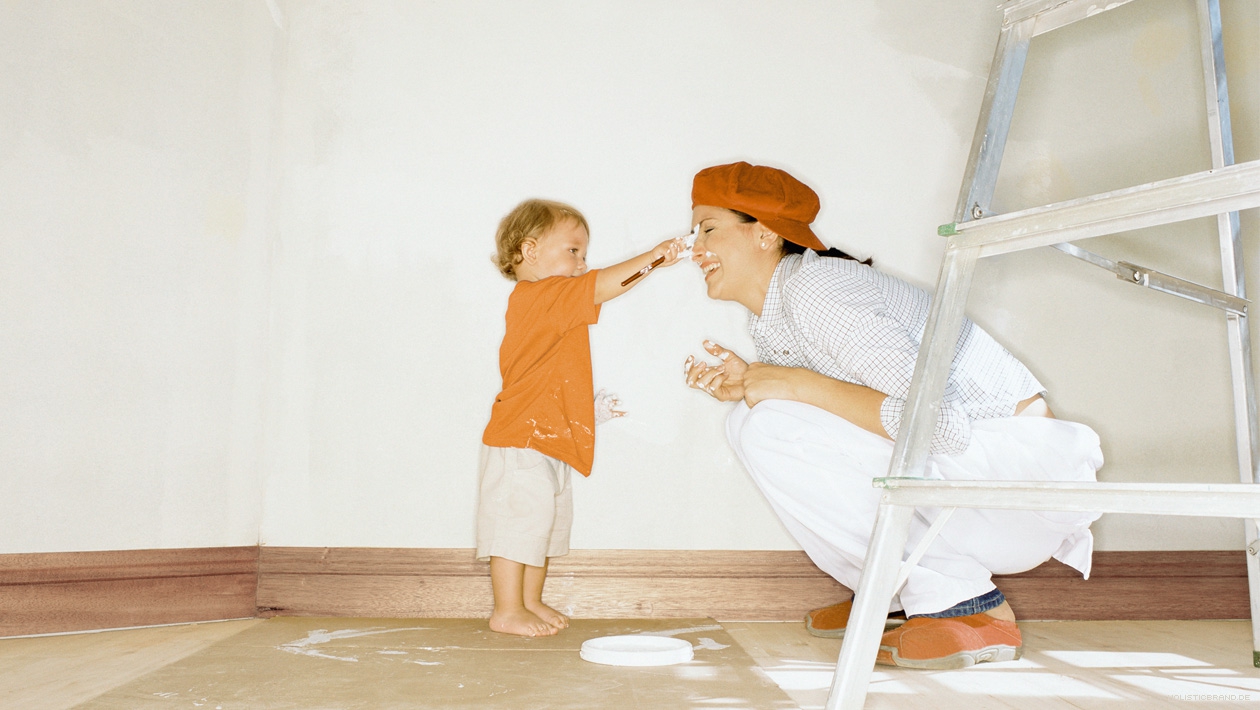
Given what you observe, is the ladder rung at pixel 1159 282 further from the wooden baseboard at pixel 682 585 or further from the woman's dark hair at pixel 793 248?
the wooden baseboard at pixel 682 585

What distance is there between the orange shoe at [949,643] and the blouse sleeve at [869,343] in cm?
27

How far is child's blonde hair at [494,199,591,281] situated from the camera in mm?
1947

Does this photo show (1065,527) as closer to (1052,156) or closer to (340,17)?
(1052,156)

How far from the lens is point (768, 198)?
5.81ft

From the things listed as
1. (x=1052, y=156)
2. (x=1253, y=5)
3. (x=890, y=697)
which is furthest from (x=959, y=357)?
(x=1253, y=5)

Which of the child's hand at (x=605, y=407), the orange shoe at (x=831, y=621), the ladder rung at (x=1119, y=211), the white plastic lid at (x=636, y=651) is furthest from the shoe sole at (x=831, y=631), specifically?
the ladder rung at (x=1119, y=211)

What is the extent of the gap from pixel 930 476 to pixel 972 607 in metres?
0.21

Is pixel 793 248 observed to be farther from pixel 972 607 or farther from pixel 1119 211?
pixel 1119 211

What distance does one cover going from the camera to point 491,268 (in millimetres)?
1954

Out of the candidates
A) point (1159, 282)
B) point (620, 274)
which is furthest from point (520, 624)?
point (1159, 282)

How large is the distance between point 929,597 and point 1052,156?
124 centimetres

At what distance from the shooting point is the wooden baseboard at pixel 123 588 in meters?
1.58

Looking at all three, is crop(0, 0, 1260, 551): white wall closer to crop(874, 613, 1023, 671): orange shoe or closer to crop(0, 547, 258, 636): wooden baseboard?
crop(0, 547, 258, 636): wooden baseboard

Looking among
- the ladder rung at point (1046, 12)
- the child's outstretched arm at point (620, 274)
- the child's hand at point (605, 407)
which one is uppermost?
the ladder rung at point (1046, 12)
